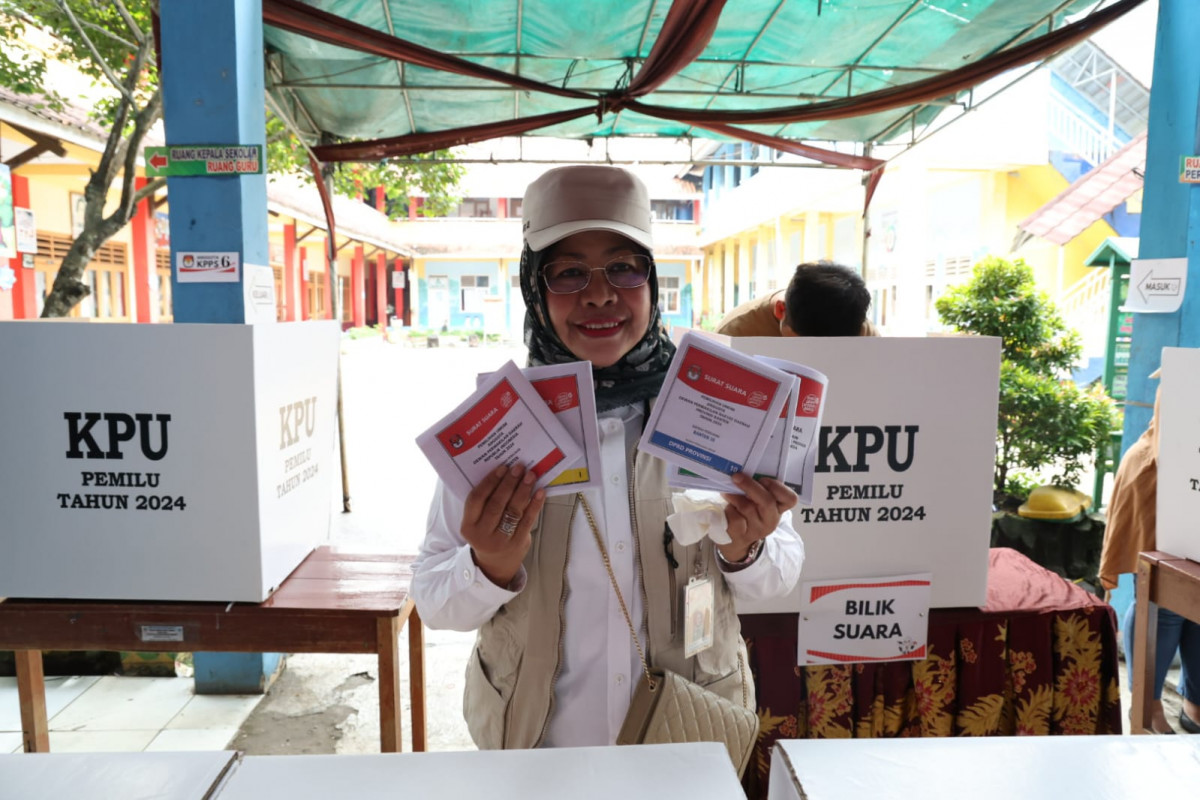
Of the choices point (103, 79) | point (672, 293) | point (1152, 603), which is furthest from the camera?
point (672, 293)

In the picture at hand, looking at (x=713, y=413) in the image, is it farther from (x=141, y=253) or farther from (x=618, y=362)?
(x=141, y=253)

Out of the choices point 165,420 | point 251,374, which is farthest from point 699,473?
point 165,420

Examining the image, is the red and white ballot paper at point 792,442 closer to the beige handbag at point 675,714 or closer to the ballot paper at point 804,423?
the ballot paper at point 804,423

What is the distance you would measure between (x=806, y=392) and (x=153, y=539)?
1.60 m

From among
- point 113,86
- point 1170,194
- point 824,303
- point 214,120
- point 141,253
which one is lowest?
point 824,303

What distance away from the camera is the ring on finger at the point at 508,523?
1131 mm

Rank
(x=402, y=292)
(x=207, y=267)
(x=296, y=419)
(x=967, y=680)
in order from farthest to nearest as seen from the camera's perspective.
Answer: (x=402, y=292)
(x=207, y=267)
(x=296, y=419)
(x=967, y=680)

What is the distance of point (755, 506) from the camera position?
1.16m

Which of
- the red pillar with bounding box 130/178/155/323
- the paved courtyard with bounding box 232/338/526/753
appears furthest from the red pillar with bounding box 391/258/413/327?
the red pillar with bounding box 130/178/155/323

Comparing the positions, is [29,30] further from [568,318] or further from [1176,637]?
[1176,637]

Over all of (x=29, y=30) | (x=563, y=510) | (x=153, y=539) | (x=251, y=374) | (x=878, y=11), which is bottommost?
(x=153, y=539)

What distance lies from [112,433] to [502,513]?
1245 millimetres

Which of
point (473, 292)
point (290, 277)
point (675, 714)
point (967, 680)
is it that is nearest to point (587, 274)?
point (675, 714)

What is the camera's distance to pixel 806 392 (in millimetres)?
1171
